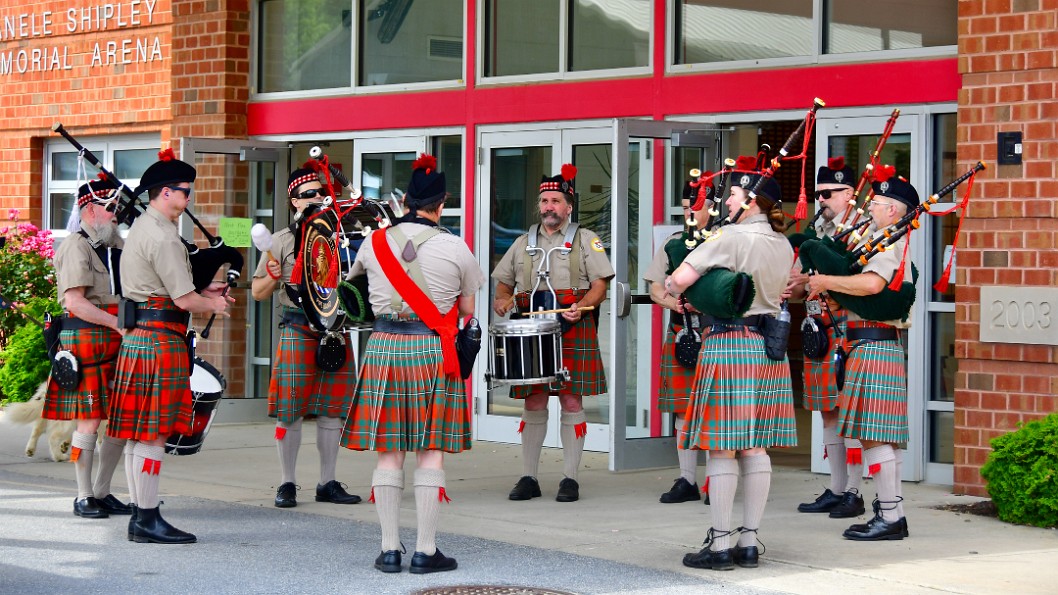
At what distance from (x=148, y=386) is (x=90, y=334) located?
3.15 ft

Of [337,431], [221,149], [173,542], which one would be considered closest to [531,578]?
[173,542]

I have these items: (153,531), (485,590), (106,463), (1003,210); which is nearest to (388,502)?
(485,590)

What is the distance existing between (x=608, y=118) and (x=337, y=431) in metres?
3.38

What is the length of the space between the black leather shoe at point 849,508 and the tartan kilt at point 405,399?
247 centimetres

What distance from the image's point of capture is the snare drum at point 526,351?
8391 mm

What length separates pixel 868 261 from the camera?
7539mm

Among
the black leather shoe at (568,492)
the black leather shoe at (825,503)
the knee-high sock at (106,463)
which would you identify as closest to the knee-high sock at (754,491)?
the black leather shoe at (825,503)

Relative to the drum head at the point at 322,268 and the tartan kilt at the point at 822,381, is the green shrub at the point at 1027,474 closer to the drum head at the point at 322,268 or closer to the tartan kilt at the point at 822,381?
the tartan kilt at the point at 822,381

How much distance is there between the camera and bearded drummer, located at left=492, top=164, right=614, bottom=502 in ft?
29.4

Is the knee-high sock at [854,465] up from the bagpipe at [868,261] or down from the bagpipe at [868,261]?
down

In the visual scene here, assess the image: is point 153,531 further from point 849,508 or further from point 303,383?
point 849,508

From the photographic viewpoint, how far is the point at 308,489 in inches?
364

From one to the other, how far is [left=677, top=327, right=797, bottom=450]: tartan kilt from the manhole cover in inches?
39.6

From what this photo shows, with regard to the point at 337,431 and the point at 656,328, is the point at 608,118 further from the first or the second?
the point at 337,431
